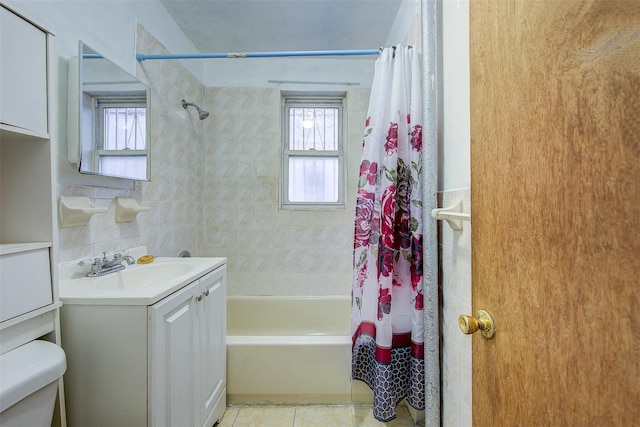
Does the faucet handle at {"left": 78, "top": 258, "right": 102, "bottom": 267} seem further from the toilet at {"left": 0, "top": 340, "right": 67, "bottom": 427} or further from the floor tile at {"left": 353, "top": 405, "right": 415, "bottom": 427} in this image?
the floor tile at {"left": 353, "top": 405, "right": 415, "bottom": 427}

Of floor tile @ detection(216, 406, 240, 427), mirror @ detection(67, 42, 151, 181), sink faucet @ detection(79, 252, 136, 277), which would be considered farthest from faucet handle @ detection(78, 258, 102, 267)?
floor tile @ detection(216, 406, 240, 427)

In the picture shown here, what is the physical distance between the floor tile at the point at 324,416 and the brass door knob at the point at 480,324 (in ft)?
4.14

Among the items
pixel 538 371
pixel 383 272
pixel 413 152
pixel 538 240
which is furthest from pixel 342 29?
pixel 538 371

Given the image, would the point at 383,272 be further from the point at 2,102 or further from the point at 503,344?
the point at 2,102

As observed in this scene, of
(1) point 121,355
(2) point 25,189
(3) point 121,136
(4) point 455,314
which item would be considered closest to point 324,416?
(4) point 455,314

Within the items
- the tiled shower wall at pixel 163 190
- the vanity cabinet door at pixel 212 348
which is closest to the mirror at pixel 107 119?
the tiled shower wall at pixel 163 190

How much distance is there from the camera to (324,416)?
1.56 metres

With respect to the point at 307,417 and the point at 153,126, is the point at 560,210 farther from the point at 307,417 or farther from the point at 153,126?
the point at 153,126

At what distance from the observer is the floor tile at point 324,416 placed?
1504 mm

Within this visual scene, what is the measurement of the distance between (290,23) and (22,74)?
175cm

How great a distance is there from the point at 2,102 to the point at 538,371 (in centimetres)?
129

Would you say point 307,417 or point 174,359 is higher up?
point 174,359

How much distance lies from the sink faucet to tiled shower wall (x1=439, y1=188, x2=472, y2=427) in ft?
4.86

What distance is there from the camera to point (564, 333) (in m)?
0.39
